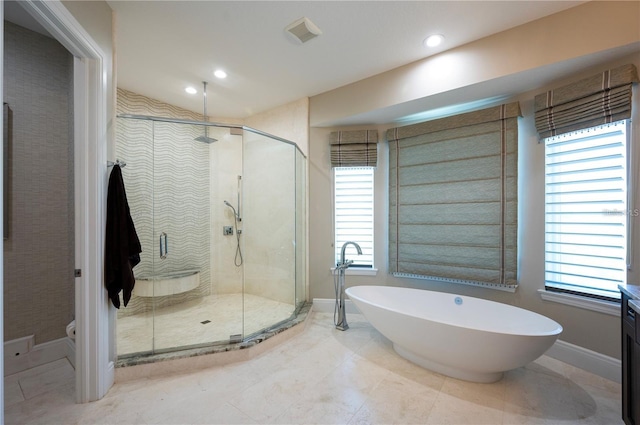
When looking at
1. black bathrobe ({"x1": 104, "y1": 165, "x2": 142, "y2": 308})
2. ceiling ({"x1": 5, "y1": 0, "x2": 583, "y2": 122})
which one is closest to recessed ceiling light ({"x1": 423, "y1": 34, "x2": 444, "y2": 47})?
ceiling ({"x1": 5, "y1": 0, "x2": 583, "y2": 122})

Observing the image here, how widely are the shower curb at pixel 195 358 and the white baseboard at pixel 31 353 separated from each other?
0.58m

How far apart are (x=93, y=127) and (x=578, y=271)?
3656 mm

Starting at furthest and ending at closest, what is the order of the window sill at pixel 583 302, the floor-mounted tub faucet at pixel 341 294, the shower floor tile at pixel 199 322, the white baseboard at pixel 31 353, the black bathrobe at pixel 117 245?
the floor-mounted tub faucet at pixel 341 294, the shower floor tile at pixel 199 322, the white baseboard at pixel 31 353, the window sill at pixel 583 302, the black bathrobe at pixel 117 245

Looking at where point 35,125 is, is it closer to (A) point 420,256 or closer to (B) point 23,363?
(B) point 23,363

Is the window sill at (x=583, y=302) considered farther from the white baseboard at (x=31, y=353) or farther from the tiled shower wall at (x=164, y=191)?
the white baseboard at (x=31, y=353)

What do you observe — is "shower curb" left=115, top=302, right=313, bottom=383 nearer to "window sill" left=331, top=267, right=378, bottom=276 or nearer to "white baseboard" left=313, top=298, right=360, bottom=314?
"white baseboard" left=313, top=298, right=360, bottom=314

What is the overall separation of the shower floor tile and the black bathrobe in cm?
57

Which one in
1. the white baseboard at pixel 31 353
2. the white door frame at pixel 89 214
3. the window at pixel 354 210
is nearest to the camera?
the white door frame at pixel 89 214

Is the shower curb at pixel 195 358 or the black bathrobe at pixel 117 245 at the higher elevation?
the black bathrobe at pixel 117 245

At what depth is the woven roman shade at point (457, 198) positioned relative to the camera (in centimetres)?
234

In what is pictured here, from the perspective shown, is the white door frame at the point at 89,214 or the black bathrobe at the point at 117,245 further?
the black bathrobe at the point at 117,245

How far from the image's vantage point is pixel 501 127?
7.73 feet

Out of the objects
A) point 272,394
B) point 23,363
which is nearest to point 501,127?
point 272,394

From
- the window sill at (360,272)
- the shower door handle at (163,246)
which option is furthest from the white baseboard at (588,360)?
the shower door handle at (163,246)
